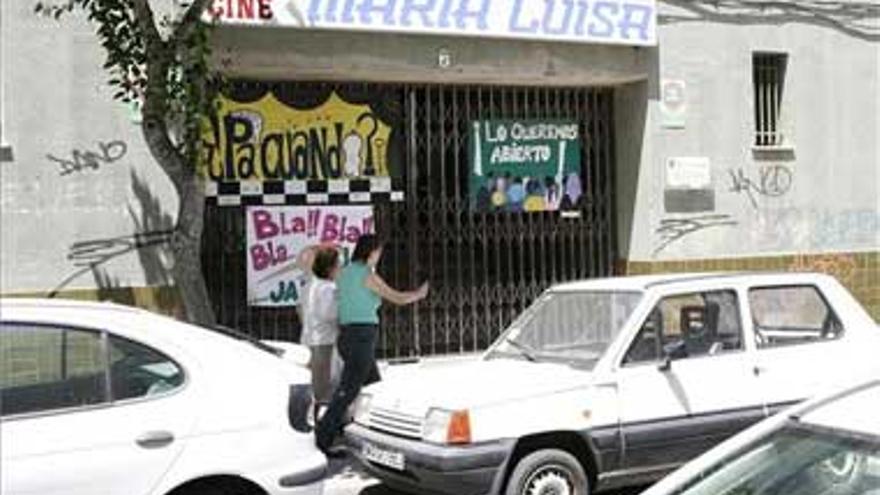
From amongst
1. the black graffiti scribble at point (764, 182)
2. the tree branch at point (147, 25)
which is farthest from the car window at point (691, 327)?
the black graffiti scribble at point (764, 182)

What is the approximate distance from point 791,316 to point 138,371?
4752mm

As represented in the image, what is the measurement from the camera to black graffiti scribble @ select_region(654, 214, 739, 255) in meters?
14.3

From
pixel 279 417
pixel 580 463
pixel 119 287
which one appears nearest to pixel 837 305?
pixel 580 463

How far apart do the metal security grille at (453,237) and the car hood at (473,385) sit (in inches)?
184

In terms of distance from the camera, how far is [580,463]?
7531 millimetres

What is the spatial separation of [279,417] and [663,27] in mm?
9379

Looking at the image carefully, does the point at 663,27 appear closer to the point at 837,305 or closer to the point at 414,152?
the point at 414,152

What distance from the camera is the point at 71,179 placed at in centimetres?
1123

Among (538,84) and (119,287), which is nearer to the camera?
(119,287)

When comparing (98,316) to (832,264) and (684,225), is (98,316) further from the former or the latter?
(832,264)

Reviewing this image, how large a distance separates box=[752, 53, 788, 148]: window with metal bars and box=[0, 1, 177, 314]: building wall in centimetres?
696

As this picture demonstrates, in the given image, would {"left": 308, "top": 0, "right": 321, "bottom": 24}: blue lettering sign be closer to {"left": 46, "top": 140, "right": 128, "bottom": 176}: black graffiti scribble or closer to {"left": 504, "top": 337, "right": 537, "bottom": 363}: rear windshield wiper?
{"left": 46, "top": 140, "right": 128, "bottom": 176}: black graffiti scribble

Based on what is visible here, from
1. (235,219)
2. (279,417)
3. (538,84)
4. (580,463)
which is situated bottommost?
(580,463)

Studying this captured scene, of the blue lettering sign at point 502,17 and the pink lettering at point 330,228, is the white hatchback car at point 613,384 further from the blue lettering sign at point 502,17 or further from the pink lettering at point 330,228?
the blue lettering sign at point 502,17
